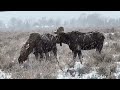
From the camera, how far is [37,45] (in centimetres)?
995

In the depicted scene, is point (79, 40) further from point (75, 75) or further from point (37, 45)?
point (75, 75)

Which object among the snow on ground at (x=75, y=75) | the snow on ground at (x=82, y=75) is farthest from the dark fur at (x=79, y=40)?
the snow on ground at (x=75, y=75)

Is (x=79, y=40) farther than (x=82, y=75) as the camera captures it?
Yes

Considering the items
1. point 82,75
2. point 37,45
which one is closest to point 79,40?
point 37,45

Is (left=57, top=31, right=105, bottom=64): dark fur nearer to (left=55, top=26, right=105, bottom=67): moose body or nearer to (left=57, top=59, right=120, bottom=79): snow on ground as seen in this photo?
(left=55, top=26, right=105, bottom=67): moose body

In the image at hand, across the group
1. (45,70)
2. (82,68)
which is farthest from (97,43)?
(45,70)

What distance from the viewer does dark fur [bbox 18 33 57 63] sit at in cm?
945

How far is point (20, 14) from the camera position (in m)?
136

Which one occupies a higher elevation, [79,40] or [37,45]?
[79,40]

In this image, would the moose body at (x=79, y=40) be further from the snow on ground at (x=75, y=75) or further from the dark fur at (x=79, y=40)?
the snow on ground at (x=75, y=75)

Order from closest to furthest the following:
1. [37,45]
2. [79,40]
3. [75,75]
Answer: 1. [75,75]
2. [37,45]
3. [79,40]

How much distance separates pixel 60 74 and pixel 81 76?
70 cm

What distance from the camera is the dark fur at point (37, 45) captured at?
945 cm
